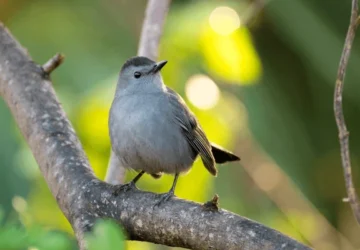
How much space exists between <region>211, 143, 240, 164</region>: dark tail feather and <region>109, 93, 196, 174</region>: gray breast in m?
0.23

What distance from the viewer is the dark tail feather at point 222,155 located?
3728 millimetres

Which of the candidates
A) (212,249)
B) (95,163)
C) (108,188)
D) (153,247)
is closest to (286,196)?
(153,247)

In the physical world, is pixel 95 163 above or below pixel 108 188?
above

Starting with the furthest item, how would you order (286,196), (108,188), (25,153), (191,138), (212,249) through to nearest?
(286,196) → (25,153) → (191,138) → (108,188) → (212,249)

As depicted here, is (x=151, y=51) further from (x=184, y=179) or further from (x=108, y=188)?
(x=108, y=188)

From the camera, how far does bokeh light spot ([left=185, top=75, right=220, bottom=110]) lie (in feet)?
10.6

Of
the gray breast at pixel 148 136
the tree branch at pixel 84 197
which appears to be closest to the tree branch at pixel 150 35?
the gray breast at pixel 148 136

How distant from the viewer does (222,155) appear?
12.5 ft

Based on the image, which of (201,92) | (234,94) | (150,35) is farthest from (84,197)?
(234,94)

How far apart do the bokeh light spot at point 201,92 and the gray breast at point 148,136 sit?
214 millimetres

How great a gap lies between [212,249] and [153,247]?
7.22ft

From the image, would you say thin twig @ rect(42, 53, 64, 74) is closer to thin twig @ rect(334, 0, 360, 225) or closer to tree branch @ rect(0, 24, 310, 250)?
tree branch @ rect(0, 24, 310, 250)

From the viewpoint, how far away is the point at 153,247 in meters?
4.29

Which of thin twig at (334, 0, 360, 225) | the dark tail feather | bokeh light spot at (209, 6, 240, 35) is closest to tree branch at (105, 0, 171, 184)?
bokeh light spot at (209, 6, 240, 35)
